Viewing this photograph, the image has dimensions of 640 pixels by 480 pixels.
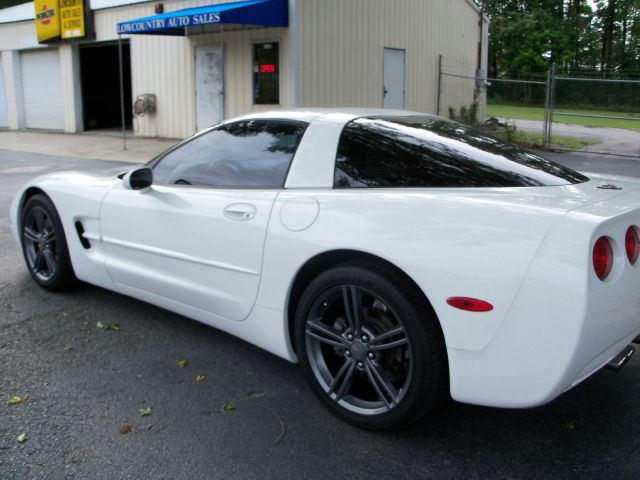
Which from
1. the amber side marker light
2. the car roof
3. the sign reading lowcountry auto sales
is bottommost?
the amber side marker light

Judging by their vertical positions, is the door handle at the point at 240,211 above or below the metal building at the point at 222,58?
below

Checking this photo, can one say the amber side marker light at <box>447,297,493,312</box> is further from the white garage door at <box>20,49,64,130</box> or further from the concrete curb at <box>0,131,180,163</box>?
the white garage door at <box>20,49,64,130</box>

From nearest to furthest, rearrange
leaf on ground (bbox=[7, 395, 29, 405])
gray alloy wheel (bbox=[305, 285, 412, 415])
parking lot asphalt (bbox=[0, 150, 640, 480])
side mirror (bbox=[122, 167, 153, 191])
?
A: parking lot asphalt (bbox=[0, 150, 640, 480])
gray alloy wheel (bbox=[305, 285, 412, 415])
leaf on ground (bbox=[7, 395, 29, 405])
side mirror (bbox=[122, 167, 153, 191])

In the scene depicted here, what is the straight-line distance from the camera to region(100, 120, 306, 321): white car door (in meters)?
3.41

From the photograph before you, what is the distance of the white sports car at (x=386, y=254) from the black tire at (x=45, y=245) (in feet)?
1.52

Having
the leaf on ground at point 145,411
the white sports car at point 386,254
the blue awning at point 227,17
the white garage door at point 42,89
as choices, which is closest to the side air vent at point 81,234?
the white sports car at point 386,254

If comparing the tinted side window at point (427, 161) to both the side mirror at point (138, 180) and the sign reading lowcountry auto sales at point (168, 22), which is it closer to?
the side mirror at point (138, 180)

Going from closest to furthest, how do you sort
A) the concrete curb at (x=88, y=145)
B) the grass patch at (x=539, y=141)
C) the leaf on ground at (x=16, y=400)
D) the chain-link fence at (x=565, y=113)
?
the leaf on ground at (x=16, y=400) → the concrete curb at (x=88, y=145) → the chain-link fence at (x=565, y=113) → the grass patch at (x=539, y=141)

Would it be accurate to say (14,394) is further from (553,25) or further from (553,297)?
(553,25)

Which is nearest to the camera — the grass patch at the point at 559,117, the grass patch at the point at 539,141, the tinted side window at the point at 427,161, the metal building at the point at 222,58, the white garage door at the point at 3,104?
the tinted side window at the point at 427,161


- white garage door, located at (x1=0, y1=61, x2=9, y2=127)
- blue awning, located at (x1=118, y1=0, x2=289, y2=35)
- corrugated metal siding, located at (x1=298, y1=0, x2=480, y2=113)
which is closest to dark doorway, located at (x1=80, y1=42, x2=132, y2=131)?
white garage door, located at (x1=0, y1=61, x2=9, y2=127)

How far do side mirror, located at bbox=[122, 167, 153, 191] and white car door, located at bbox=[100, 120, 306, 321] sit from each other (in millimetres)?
61

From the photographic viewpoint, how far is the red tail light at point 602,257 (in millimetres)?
2461

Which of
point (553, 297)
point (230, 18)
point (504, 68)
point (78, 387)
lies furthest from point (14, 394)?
point (504, 68)
